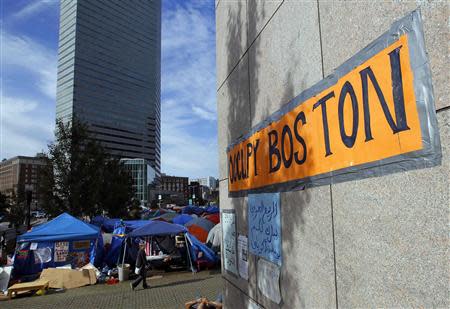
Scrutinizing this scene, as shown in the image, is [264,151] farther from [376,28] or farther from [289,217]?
[376,28]

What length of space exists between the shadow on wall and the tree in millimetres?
22054

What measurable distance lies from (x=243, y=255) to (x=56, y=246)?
12805 mm

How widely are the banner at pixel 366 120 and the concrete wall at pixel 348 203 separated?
0.07 m

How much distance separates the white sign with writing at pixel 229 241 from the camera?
5664mm

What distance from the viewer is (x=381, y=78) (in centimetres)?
241

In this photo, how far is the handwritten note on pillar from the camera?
159 inches

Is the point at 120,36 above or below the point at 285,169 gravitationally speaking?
above

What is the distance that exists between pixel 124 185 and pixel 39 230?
2169 cm

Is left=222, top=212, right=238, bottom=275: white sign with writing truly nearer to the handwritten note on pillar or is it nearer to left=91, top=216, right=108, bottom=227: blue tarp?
the handwritten note on pillar

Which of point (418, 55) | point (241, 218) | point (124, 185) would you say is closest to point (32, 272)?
point (241, 218)

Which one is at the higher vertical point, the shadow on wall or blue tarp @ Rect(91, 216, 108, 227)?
the shadow on wall

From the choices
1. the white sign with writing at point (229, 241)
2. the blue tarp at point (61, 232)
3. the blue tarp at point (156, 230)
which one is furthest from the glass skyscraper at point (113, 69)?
the white sign with writing at point (229, 241)

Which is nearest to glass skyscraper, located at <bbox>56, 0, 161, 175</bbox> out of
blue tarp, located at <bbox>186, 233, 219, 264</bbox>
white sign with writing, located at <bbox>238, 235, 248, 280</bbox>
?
blue tarp, located at <bbox>186, 233, 219, 264</bbox>

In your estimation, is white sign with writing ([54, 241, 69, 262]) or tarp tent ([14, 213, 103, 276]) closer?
tarp tent ([14, 213, 103, 276])
